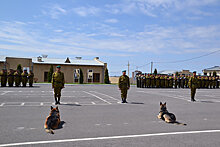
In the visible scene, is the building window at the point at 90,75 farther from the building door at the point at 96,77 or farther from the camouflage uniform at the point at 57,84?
the camouflage uniform at the point at 57,84

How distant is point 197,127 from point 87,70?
4200 centimetres

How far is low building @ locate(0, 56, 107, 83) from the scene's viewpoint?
43.8 meters

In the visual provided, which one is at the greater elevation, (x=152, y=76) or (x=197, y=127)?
(x=152, y=76)

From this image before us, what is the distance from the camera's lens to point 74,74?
4697cm

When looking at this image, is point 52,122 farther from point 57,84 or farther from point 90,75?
point 90,75

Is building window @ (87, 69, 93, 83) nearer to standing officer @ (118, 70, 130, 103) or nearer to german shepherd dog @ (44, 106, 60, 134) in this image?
standing officer @ (118, 70, 130, 103)

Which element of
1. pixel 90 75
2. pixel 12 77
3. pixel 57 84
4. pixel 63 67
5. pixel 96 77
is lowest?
pixel 57 84

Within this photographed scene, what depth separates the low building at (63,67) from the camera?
4375 cm

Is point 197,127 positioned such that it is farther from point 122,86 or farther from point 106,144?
point 122,86

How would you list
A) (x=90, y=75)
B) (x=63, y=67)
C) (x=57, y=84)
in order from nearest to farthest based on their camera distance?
(x=57, y=84), (x=63, y=67), (x=90, y=75)

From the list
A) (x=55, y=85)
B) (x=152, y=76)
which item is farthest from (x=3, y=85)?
(x=152, y=76)

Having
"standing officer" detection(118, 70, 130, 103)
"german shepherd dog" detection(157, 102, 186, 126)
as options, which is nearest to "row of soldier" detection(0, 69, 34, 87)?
"standing officer" detection(118, 70, 130, 103)

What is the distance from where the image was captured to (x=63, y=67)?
46.3m

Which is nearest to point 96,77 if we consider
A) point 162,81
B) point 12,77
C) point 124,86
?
point 162,81
